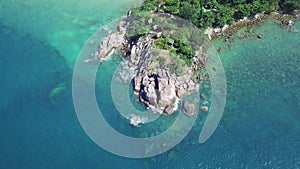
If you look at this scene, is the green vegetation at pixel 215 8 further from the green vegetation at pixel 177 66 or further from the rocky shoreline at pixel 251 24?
the green vegetation at pixel 177 66

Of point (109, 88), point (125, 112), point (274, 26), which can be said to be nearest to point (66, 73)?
point (109, 88)

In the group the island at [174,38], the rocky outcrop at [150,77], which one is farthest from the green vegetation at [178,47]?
the rocky outcrop at [150,77]

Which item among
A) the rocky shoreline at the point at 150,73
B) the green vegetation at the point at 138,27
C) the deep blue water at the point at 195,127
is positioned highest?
the green vegetation at the point at 138,27

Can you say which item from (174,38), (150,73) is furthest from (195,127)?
(174,38)

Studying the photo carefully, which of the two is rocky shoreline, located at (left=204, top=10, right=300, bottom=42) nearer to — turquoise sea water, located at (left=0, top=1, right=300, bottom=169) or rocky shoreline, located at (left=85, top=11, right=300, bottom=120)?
rocky shoreline, located at (left=85, top=11, right=300, bottom=120)

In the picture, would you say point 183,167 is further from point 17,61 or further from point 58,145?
point 17,61

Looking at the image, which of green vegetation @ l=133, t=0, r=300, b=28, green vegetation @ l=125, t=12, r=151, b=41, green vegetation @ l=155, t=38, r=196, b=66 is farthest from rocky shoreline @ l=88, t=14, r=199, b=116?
green vegetation @ l=133, t=0, r=300, b=28

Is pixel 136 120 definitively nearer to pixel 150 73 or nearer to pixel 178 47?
pixel 150 73
